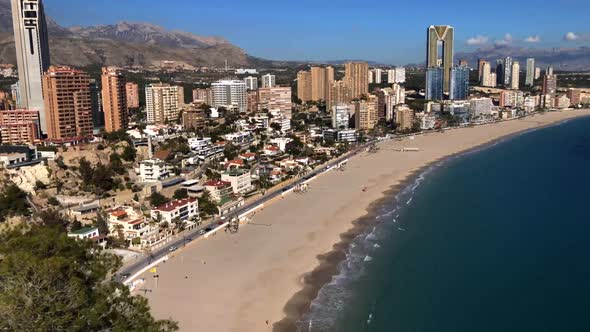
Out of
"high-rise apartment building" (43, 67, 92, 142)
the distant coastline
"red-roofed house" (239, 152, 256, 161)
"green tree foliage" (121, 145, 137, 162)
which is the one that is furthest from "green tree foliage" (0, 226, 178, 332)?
"red-roofed house" (239, 152, 256, 161)

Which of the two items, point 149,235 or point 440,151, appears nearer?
point 149,235

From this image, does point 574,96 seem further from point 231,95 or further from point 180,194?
point 180,194

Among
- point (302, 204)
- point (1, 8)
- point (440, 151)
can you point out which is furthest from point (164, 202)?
point (1, 8)

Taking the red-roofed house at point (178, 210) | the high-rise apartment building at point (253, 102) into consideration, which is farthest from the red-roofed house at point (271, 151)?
the high-rise apartment building at point (253, 102)

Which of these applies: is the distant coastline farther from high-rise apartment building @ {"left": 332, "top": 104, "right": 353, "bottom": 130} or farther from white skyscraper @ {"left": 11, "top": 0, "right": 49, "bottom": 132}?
high-rise apartment building @ {"left": 332, "top": 104, "right": 353, "bottom": 130}

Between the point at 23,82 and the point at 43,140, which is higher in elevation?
the point at 23,82

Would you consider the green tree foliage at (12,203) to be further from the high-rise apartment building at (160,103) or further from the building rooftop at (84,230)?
the high-rise apartment building at (160,103)

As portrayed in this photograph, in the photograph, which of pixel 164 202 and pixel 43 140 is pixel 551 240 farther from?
pixel 43 140

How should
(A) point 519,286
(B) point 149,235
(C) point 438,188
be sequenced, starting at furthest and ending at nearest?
(C) point 438,188, (B) point 149,235, (A) point 519,286
